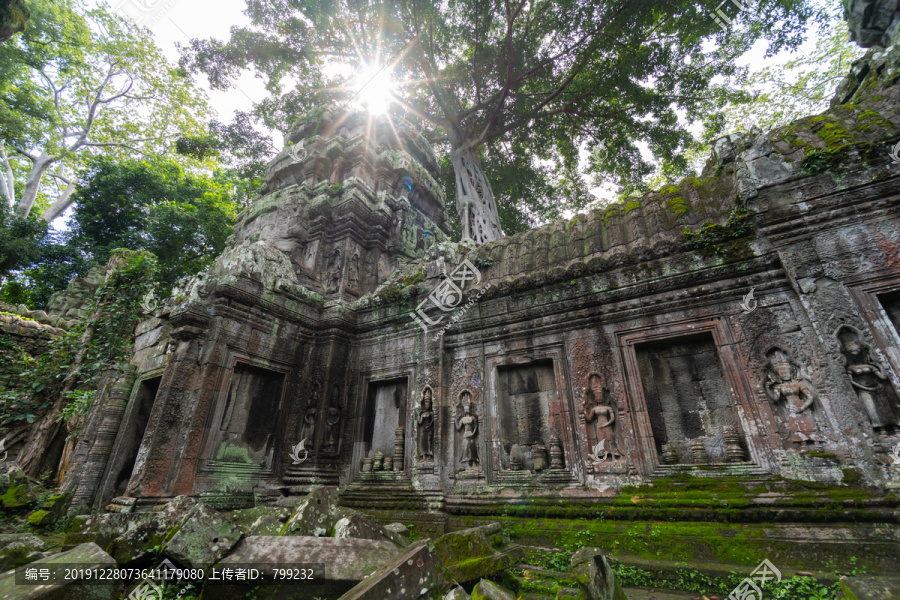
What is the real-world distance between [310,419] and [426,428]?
228cm

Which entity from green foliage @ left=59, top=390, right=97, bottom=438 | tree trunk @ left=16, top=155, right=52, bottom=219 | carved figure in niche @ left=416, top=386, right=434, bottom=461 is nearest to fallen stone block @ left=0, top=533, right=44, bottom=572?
green foliage @ left=59, top=390, right=97, bottom=438

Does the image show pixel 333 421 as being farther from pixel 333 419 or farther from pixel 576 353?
pixel 576 353

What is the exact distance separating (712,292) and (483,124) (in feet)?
40.2

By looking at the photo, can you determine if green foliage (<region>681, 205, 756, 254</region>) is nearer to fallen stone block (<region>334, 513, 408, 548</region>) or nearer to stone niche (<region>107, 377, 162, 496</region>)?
fallen stone block (<region>334, 513, 408, 548</region>)

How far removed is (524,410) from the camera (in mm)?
6406

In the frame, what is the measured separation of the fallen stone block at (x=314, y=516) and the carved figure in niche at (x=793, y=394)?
5.15 meters

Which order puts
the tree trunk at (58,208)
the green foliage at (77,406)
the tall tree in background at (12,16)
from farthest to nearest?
1. the tree trunk at (58,208)
2. the green foliage at (77,406)
3. the tall tree in background at (12,16)

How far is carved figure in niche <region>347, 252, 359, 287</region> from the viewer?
9438 mm

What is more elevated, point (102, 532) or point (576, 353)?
point (576, 353)

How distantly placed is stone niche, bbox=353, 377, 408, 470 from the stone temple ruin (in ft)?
0.15

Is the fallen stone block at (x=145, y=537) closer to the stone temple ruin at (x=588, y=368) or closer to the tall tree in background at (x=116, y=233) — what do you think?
the stone temple ruin at (x=588, y=368)

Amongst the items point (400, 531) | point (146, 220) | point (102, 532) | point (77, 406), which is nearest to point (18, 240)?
point (146, 220)

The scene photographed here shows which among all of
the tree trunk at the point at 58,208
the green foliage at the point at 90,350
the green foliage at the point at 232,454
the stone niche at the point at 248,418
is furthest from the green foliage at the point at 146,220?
the green foliage at the point at 232,454

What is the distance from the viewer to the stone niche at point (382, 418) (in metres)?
7.48
